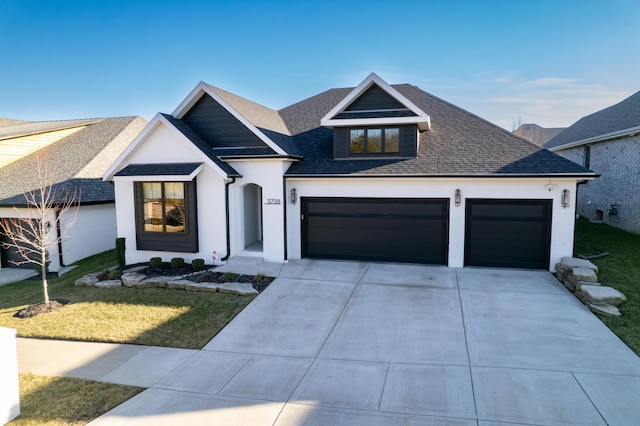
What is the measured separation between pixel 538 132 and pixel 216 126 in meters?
30.9

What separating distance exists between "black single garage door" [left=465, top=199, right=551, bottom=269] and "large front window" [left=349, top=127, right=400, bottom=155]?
3209mm

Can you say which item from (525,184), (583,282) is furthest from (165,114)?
(583,282)

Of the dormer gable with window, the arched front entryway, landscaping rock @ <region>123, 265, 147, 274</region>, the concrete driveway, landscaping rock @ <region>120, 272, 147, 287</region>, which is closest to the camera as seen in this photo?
the concrete driveway

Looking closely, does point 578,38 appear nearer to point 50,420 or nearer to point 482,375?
point 482,375

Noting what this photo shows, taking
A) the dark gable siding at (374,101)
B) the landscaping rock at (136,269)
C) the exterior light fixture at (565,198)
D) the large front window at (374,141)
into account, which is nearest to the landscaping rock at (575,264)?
the exterior light fixture at (565,198)

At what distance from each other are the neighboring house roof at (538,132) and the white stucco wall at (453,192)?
23299mm

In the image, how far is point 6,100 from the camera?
27.0 metres

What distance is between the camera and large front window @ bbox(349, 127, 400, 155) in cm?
1349

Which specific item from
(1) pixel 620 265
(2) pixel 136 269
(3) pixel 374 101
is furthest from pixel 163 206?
(1) pixel 620 265

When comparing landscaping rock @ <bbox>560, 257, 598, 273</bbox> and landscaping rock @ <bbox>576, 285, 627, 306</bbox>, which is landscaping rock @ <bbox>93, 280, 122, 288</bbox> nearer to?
landscaping rock @ <bbox>576, 285, 627, 306</bbox>

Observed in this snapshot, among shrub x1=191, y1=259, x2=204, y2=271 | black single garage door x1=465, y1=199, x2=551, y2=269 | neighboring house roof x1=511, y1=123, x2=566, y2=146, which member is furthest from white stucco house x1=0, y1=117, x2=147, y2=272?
neighboring house roof x1=511, y1=123, x2=566, y2=146

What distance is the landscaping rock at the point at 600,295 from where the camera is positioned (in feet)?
28.9

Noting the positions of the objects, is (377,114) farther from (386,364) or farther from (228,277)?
(386,364)

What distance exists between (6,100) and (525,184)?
32.6 metres
